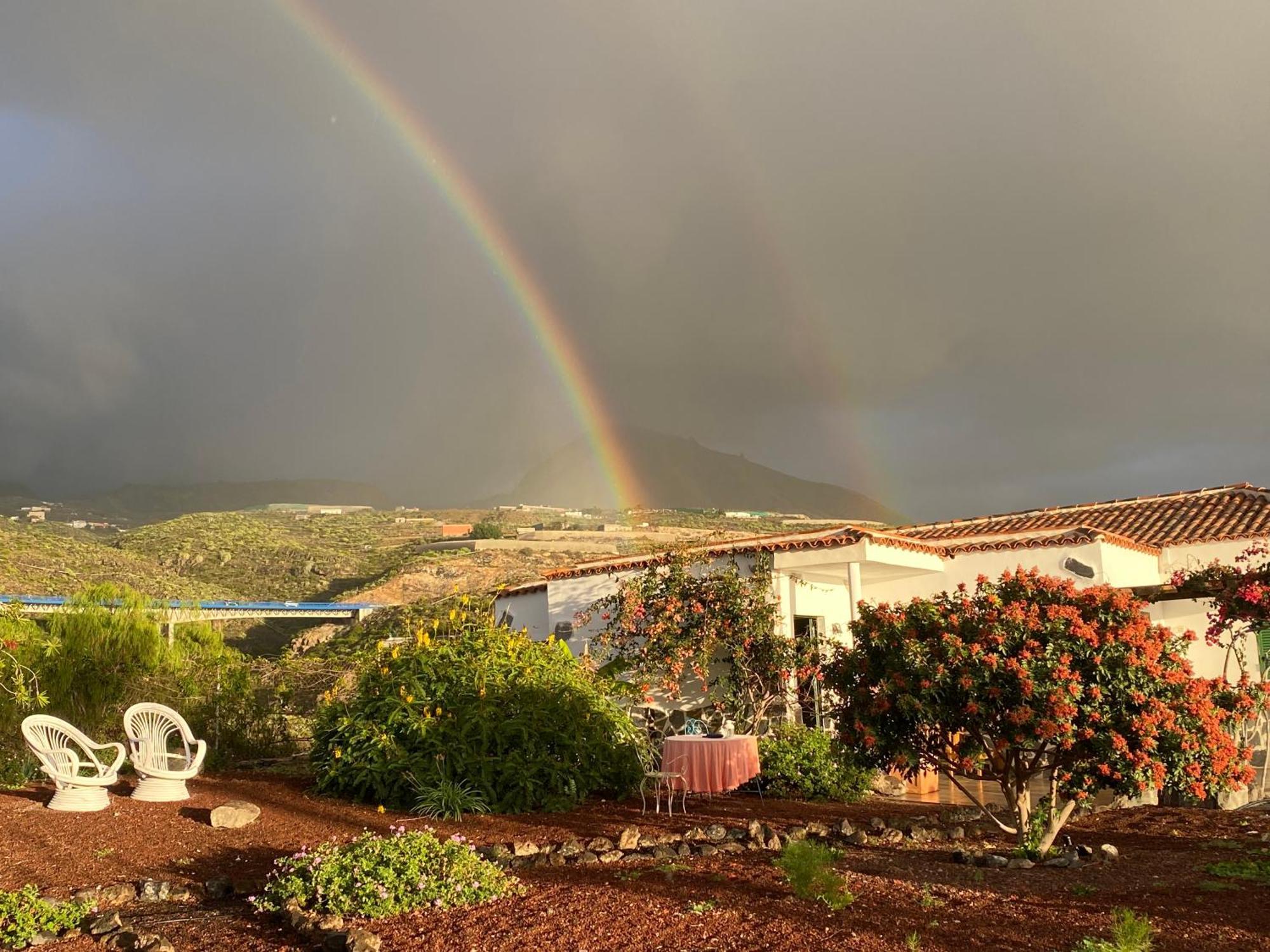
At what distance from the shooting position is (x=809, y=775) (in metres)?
11.2

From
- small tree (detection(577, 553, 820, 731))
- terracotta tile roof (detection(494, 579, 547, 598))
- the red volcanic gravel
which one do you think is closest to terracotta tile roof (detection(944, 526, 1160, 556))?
small tree (detection(577, 553, 820, 731))

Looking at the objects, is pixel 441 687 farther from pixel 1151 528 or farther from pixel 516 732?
pixel 1151 528

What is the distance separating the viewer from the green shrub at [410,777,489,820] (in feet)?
30.7

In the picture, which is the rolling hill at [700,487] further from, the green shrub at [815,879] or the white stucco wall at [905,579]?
the green shrub at [815,879]

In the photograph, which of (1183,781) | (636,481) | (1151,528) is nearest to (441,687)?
(1183,781)

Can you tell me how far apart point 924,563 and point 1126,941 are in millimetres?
12712

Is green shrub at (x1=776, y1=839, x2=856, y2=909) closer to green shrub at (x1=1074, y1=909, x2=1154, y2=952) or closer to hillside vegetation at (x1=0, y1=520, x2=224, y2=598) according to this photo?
green shrub at (x1=1074, y1=909, x2=1154, y2=952)

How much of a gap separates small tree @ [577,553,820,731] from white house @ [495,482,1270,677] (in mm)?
550

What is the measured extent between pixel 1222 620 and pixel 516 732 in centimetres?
688

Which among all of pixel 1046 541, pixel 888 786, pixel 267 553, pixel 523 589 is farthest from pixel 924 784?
pixel 267 553

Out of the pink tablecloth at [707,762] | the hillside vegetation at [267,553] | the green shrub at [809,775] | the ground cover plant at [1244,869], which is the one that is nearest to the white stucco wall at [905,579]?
the green shrub at [809,775]

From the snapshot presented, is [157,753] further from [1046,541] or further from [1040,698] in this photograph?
[1046,541]

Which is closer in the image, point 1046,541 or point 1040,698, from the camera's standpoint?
point 1040,698

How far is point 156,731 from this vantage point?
34.7 feet
